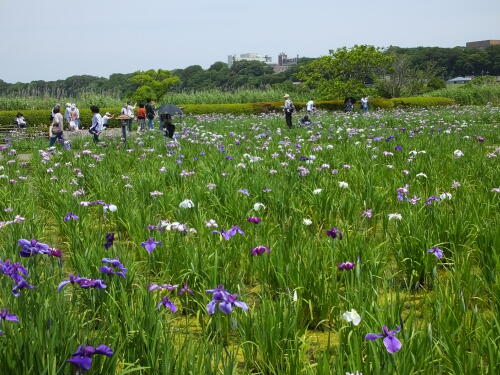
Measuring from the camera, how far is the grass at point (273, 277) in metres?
1.90

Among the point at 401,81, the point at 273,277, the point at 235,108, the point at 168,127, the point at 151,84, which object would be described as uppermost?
the point at 151,84

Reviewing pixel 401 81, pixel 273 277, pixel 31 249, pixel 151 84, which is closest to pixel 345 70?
pixel 401 81

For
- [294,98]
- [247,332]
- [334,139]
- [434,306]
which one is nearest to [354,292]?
[434,306]

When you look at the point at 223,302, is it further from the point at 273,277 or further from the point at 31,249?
the point at 273,277

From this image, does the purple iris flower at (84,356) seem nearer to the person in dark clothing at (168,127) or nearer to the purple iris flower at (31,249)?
the purple iris flower at (31,249)

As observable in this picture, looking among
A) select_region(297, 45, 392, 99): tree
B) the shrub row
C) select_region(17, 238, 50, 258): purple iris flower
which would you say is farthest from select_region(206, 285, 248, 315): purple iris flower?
select_region(297, 45, 392, 99): tree

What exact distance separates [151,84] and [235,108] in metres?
20.5

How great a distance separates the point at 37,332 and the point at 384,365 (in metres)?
1.24

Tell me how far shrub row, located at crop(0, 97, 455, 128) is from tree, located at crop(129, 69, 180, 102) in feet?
31.9

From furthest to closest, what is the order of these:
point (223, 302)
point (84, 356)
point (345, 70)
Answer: point (345, 70) < point (223, 302) < point (84, 356)

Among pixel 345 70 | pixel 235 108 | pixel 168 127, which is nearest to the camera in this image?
pixel 168 127

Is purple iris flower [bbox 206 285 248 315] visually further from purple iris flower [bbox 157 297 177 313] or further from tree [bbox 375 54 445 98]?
tree [bbox 375 54 445 98]

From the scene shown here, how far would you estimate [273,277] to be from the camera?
311 centimetres

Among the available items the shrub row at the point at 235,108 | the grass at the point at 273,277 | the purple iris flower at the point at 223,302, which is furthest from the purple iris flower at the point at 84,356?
the shrub row at the point at 235,108
